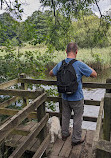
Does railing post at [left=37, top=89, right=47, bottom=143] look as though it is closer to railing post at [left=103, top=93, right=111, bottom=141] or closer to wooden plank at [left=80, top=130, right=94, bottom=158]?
wooden plank at [left=80, top=130, right=94, bottom=158]

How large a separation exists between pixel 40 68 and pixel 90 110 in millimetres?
3829

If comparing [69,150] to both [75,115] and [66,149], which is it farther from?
[75,115]

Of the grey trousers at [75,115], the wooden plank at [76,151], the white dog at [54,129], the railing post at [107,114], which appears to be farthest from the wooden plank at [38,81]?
the railing post at [107,114]

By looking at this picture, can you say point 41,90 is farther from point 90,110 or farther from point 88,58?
point 88,58

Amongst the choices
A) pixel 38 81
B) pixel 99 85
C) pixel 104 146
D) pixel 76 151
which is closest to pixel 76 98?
pixel 99 85

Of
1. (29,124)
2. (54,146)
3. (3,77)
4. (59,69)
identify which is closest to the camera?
(59,69)

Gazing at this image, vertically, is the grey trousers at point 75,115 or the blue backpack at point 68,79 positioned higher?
the blue backpack at point 68,79

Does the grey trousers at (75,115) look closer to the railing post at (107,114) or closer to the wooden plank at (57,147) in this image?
the wooden plank at (57,147)

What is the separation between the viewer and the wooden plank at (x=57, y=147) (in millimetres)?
2739

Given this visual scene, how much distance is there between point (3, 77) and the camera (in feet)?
15.4

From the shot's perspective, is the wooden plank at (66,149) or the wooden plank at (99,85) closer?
the wooden plank at (66,149)

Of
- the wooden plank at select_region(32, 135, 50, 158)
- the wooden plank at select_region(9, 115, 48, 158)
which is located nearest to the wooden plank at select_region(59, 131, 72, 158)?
the wooden plank at select_region(32, 135, 50, 158)

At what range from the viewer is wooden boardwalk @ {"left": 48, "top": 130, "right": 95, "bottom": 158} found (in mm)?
2648

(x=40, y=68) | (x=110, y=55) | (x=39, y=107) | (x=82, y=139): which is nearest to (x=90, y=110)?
(x=40, y=68)
